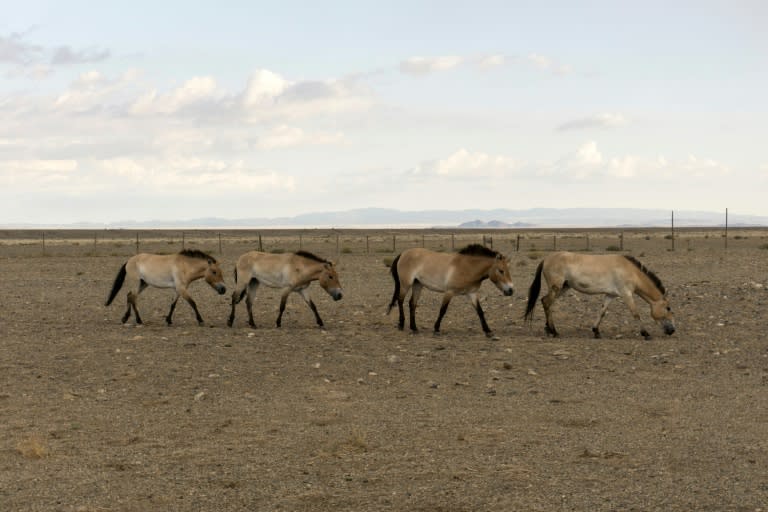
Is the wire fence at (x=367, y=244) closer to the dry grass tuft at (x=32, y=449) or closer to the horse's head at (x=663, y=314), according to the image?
the horse's head at (x=663, y=314)

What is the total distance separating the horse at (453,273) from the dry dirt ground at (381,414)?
72 centimetres

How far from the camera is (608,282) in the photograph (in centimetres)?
1572

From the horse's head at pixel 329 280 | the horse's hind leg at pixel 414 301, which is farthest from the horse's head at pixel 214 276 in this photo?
the horse's hind leg at pixel 414 301

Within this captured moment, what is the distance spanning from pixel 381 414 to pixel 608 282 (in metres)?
7.57

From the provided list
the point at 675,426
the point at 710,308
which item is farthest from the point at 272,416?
the point at 710,308

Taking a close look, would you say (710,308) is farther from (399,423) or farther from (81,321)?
(81,321)

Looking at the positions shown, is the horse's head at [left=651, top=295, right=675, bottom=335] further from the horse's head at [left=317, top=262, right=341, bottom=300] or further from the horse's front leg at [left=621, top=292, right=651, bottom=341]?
the horse's head at [left=317, top=262, right=341, bottom=300]

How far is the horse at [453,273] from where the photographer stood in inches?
623

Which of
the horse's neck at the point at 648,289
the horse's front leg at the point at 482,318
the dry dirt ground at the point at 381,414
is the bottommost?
the dry dirt ground at the point at 381,414

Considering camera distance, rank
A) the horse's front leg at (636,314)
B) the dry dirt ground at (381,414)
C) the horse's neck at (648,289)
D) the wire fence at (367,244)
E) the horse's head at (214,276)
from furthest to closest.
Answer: the wire fence at (367,244) < the horse's head at (214,276) < the horse's neck at (648,289) < the horse's front leg at (636,314) < the dry dirt ground at (381,414)

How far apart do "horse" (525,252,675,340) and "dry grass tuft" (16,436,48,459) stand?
10.0 meters

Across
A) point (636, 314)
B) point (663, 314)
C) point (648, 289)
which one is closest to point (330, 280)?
point (636, 314)

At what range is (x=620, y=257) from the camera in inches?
637

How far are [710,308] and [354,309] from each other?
815cm
